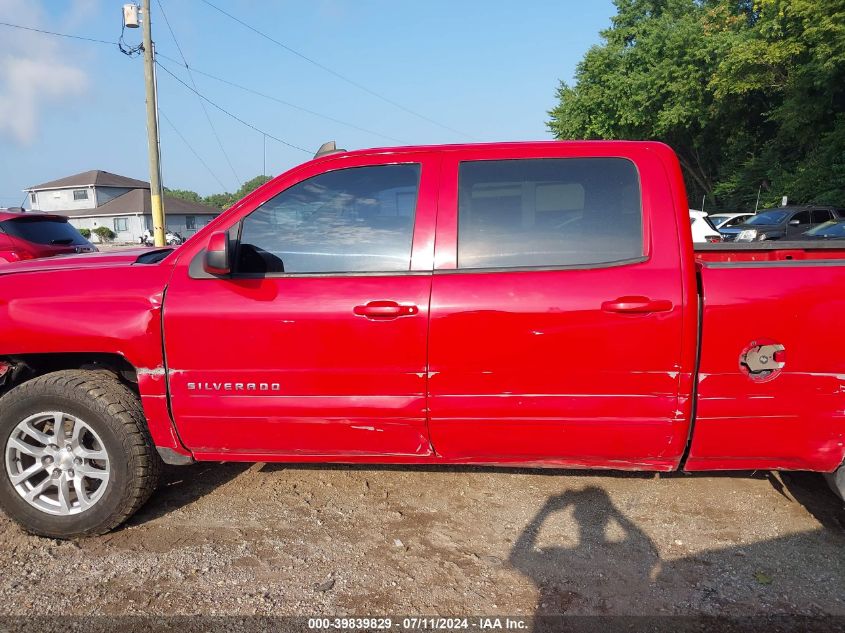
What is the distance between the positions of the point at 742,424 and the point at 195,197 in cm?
11476

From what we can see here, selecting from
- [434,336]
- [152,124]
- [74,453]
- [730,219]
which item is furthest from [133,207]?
[434,336]

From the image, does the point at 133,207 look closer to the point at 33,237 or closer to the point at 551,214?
the point at 33,237

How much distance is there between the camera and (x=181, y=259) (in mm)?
2799

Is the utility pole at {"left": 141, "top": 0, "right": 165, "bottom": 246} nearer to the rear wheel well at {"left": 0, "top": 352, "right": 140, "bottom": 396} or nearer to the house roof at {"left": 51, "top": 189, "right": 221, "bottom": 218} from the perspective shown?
the rear wheel well at {"left": 0, "top": 352, "right": 140, "bottom": 396}

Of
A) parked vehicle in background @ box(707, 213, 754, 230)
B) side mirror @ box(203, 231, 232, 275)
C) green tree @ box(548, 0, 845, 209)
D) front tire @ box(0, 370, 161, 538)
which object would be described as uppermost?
green tree @ box(548, 0, 845, 209)

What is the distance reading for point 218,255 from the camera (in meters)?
2.59

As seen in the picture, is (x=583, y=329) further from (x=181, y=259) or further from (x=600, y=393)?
(x=181, y=259)

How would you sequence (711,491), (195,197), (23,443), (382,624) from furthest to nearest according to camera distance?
(195,197)
(711,491)
(23,443)
(382,624)

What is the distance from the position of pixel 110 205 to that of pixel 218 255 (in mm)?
58217

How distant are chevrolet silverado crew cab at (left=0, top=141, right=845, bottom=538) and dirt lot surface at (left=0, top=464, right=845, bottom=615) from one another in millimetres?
357

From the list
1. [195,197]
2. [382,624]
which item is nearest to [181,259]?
[382,624]

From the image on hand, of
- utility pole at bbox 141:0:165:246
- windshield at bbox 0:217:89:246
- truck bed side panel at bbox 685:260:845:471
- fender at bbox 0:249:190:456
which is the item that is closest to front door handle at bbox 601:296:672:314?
truck bed side panel at bbox 685:260:845:471

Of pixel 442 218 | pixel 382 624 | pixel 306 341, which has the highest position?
pixel 442 218

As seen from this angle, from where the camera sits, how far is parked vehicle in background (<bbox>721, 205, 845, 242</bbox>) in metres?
16.6
